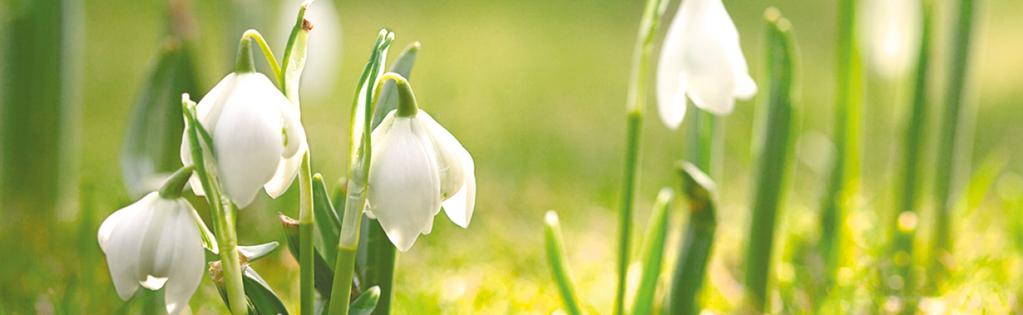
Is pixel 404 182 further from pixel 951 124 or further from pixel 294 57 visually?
pixel 951 124

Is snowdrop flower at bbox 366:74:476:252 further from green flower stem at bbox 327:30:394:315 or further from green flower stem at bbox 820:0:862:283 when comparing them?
green flower stem at bbox 820:0:862:283

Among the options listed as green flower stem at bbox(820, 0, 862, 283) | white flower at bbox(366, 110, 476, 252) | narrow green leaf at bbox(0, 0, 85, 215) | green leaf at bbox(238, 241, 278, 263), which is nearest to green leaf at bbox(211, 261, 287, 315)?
green leaf at bbox(238, 241, 278, 263)

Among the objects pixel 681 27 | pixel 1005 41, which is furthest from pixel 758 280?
pixel 1005 41

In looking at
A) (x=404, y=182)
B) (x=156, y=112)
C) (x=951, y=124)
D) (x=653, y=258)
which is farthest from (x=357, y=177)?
(x=951, y=124)

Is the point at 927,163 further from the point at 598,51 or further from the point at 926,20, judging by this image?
the point at 598,51

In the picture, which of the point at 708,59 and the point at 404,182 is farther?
the point at 708,59

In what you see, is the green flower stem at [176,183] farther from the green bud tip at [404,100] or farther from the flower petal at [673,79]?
the flower petal at [673,79]
